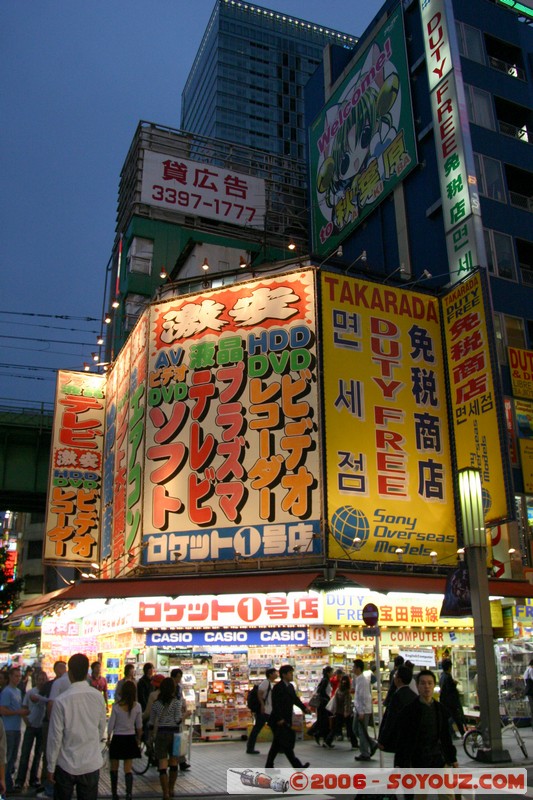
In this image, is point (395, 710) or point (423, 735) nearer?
point (423, 735)

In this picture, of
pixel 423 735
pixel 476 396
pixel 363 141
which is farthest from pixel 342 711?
pixel 363 141

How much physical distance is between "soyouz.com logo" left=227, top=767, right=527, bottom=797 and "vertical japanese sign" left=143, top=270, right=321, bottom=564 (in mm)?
5952

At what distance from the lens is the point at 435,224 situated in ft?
79.7

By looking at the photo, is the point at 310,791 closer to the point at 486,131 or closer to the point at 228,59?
the point at 486,131

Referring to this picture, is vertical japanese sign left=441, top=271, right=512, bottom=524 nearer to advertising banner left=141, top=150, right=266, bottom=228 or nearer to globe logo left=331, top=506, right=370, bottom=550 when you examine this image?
globe logo left=331, top=506, right=370, bottom=550

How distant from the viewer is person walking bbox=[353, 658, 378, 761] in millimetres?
12820

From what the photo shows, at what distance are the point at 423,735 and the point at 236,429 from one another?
453 inches

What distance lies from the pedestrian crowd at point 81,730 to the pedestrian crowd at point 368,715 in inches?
66.9

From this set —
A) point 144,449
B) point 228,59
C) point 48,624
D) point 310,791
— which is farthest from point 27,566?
point 228,59

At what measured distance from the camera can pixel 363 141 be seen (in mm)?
28297

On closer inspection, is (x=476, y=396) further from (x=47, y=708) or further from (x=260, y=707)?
(x=47, y=708)

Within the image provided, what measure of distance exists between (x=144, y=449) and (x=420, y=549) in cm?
713

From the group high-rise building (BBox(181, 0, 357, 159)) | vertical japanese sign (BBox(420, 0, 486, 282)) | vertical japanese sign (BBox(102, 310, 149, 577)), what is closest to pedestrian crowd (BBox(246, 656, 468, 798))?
vertical japanese sign (BBox(102, 310, 149, 577))

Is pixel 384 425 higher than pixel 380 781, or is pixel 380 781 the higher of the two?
pixel 384 425
